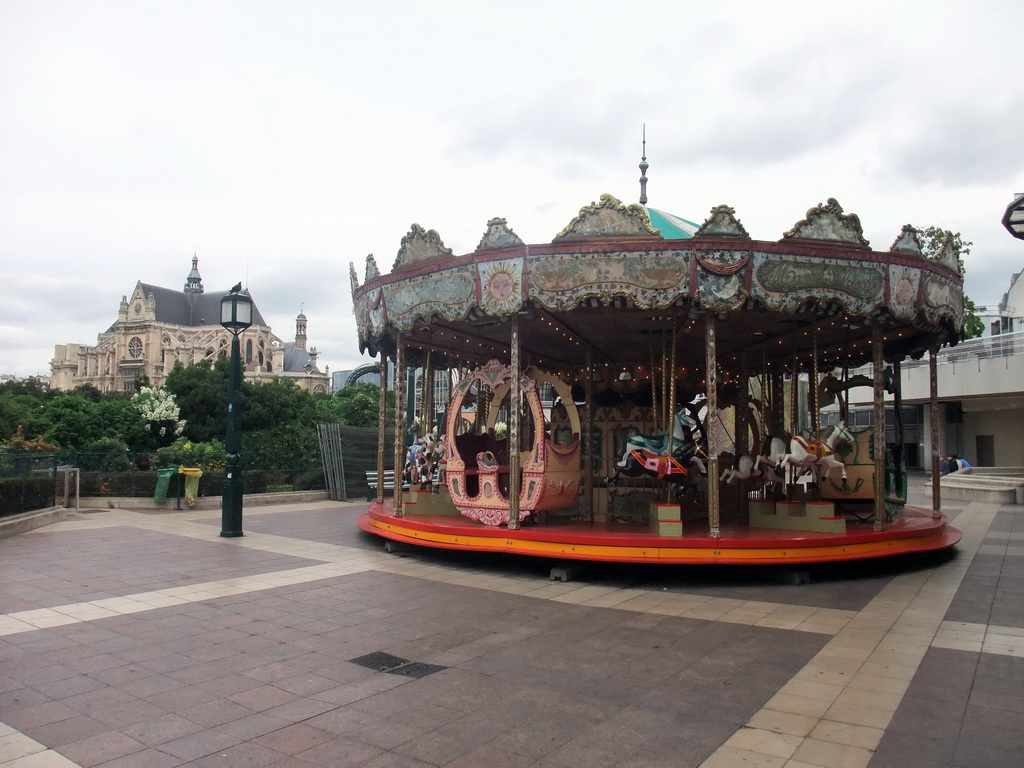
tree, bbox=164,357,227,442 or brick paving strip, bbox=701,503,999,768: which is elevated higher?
tree, bbox=164,357,227,442

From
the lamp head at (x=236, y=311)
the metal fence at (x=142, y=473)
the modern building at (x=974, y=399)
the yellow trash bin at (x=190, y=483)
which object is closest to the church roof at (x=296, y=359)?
the modern building at (x=974, y=399)

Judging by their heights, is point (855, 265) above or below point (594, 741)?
above

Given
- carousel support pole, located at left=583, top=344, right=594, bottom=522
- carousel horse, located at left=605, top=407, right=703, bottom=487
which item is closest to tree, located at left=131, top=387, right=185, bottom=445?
carousel support pole, located at left=583, top=344, right=594, bottom=522

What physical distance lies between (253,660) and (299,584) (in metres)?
3.50

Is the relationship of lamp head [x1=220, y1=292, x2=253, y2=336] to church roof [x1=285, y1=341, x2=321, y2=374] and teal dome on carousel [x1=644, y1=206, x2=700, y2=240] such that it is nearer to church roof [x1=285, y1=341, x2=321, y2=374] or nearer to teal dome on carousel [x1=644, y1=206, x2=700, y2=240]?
teal dome on carousel [x1=644, y1=206, x2=700, y2=240]

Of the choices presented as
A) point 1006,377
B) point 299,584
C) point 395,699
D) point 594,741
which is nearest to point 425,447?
point 299,584

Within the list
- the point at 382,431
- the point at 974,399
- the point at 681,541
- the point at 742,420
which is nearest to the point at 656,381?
the point at 742,420

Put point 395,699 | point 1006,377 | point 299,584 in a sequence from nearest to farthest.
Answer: point 395,699 < point 299,584 < point 1006,377

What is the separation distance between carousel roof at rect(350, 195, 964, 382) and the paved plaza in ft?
13.1

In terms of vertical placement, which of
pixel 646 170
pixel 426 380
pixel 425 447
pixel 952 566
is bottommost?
pixel 952 566

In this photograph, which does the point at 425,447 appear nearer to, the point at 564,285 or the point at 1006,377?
the point at 564,285

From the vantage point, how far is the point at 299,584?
988cm

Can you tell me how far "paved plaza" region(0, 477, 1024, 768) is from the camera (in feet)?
15.2

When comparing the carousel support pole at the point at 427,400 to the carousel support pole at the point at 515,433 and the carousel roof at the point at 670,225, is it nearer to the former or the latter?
the carousel support pole at the point at 515,433
